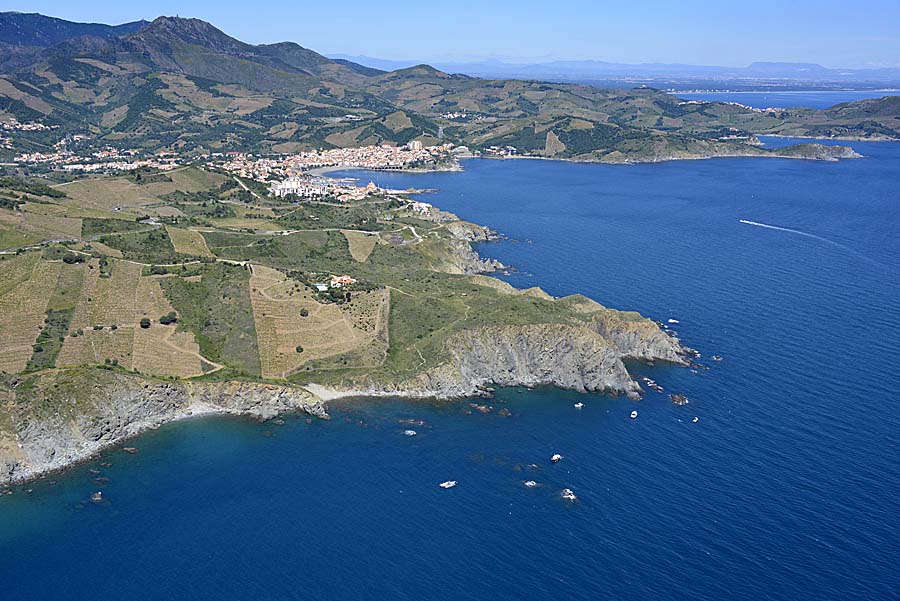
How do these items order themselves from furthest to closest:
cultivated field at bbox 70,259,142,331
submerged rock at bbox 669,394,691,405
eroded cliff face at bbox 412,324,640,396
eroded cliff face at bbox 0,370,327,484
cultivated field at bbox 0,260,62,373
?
1. cultivated field at bbox 70,259,142,331
2. eroded cliff face at bbox 412,324,640,396
3. submerged rock at bbox 669,394,691,405
4. cultivated field at bbox 0,260,62,373
5. eroded cliff face at bbox 0,370,327,484

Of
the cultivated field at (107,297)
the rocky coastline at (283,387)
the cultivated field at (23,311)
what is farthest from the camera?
the cultivated field at (107,297)

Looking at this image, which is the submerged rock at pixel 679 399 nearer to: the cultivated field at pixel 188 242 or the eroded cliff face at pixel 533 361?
the eroded cliff face at pixel 533 361

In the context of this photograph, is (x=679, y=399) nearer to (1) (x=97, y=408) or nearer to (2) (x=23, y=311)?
(1) (x=97, y=408)

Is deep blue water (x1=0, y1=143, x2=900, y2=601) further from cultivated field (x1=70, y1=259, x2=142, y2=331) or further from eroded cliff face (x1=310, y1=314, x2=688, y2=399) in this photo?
cultivated field (x1=70, y1=259, x2=142, y2=331)

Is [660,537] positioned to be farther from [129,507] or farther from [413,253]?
[413,253]

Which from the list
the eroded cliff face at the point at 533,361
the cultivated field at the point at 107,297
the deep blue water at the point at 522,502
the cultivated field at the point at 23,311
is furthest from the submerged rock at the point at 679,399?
the cultivated field at the point at 23,311

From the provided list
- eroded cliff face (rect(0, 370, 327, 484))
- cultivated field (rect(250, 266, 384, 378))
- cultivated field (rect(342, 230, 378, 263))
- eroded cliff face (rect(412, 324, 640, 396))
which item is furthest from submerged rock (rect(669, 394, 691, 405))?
cultivated field (rect(342, 230, 378, 263))

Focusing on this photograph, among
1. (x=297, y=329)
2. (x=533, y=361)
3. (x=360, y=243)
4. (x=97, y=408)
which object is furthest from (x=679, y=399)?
(x=360, y=243)
